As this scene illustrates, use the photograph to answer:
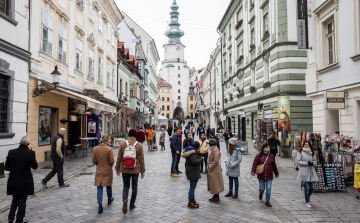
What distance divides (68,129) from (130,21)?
3628 centimetres

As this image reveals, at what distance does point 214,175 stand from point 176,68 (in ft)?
320

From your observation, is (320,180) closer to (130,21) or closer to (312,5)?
(312,5)

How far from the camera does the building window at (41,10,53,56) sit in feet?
42.7

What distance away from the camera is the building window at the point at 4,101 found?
977 centimetres

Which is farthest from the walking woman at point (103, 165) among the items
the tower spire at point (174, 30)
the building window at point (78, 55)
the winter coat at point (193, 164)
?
the tower spire at point (174, 30)

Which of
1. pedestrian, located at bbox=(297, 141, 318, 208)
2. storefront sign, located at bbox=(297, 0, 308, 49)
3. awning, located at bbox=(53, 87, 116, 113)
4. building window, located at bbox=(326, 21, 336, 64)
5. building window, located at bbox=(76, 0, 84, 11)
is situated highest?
building window, located at bbox=(76, 0, 84, 11)

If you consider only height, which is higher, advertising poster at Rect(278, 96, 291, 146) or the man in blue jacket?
advertising poster at Rect(278, 96, 291, 146)

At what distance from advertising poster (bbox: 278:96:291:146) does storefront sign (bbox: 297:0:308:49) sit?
15.9ft

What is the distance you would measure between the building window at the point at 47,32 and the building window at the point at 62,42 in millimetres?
968

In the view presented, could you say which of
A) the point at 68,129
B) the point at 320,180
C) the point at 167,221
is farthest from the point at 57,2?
the point at 320,180

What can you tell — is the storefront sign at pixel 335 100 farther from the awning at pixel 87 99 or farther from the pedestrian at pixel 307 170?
the awning at pixel 87 99

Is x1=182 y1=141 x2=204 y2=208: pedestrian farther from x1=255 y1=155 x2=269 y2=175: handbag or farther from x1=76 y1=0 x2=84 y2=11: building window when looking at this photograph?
x1=76 y1=0 x2=84 y2=11: building window

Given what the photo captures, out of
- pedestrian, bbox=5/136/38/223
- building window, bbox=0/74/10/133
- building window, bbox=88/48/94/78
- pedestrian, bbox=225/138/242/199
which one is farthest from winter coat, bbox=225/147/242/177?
building window, bbox=88/48/94/78

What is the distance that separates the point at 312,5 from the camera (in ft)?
38.0
